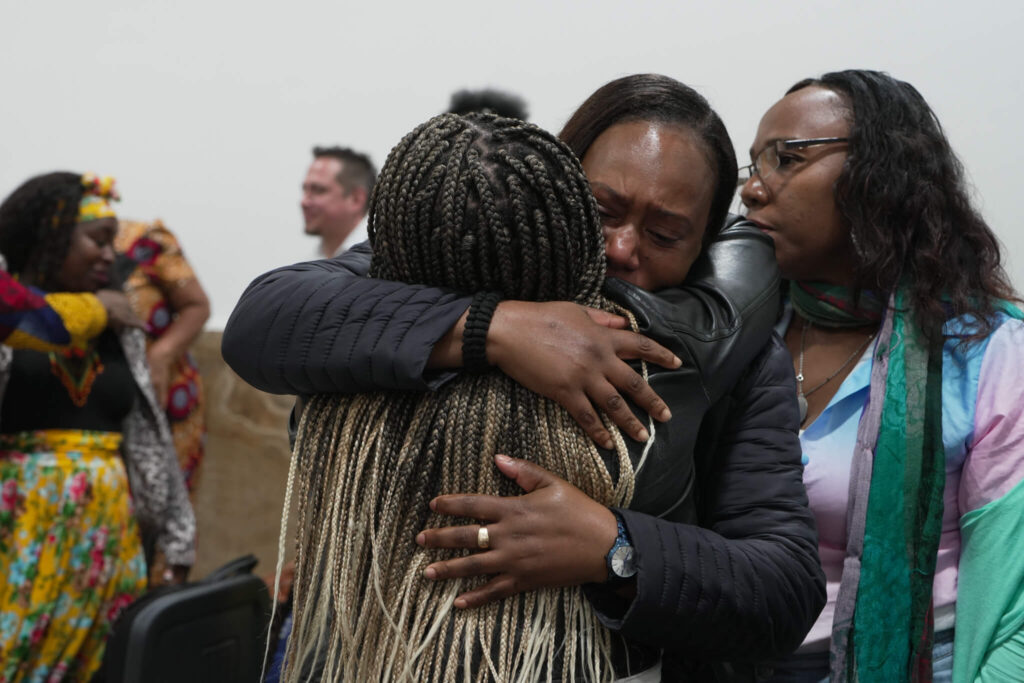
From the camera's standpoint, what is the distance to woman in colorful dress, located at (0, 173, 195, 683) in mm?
3287

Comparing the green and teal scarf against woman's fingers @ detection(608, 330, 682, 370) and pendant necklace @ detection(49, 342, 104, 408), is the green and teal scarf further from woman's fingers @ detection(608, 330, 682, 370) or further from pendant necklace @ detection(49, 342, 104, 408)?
pendant necklace @ detection(49, 342, 104, 408)

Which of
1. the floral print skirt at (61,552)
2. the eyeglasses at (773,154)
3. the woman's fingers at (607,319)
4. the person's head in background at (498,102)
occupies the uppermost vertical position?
the person's head in background at (498,102)

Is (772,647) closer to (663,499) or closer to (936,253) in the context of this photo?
(663,499)

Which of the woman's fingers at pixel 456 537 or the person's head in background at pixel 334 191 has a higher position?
the person's head in background at pixel 334 191

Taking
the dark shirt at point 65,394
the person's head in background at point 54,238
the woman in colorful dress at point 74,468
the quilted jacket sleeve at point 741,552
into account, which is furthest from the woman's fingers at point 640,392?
the person's head in background at point 54,238

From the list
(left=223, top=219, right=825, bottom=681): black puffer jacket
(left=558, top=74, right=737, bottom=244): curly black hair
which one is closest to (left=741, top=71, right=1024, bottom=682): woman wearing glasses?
(left=223, top=219, right=825, bottom=681): black puffer jacket

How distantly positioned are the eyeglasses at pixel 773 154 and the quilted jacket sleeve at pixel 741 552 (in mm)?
626

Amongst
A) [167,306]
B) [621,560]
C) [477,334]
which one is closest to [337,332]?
[477,334]

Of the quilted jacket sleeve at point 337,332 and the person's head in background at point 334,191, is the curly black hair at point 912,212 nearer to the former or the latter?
the quilted jacket sleeve at point 337,332

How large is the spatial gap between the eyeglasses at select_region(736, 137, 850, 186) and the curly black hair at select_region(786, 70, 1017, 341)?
62mm

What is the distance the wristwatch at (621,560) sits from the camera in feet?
3.69

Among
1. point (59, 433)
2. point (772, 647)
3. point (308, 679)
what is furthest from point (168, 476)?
point (772, 647)

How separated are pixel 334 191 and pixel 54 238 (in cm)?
135

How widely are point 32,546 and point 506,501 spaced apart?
2724mm
